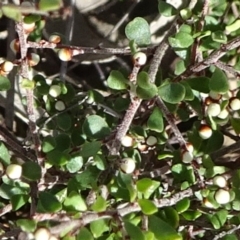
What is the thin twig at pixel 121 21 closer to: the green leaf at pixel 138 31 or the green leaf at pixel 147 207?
the green leaf at pixel 138 31

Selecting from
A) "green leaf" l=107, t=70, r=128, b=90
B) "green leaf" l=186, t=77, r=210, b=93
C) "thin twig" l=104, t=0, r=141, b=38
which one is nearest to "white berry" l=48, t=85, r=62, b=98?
"green leaf" l=107, t=70, r=128, b=90

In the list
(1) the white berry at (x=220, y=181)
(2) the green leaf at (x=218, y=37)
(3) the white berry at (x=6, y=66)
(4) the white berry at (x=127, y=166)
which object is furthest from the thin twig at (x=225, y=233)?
(3) the white berry at (x=6, y=66)

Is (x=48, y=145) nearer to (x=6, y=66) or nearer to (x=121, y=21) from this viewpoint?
(x=6, y=66)

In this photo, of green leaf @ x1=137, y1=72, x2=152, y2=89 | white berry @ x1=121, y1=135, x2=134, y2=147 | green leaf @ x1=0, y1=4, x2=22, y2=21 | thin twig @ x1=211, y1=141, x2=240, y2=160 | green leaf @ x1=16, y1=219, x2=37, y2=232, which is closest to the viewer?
green leaf @ x1=0, y1=4, x2=22, y2=21

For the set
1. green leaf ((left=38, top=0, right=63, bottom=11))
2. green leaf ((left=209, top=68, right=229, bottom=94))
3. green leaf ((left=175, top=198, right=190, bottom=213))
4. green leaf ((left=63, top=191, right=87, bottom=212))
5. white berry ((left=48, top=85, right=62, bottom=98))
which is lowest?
green leaf ((left=175, top=198, right=190, bottom=213))

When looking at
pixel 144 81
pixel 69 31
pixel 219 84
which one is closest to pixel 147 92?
pixel 144 81

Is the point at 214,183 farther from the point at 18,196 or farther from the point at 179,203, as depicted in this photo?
the point at 18,196

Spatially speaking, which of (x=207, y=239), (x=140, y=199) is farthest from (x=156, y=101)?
(x=207, y=239)

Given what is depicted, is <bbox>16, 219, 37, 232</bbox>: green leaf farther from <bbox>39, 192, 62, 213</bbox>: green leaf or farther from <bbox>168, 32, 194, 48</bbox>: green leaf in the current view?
<bbox>168, 32, 194, 48</bbox>: green leaf
